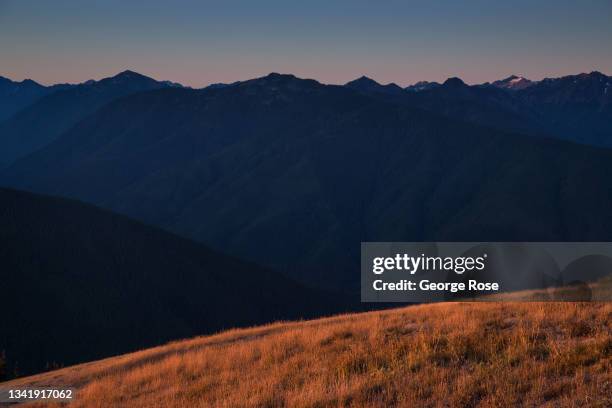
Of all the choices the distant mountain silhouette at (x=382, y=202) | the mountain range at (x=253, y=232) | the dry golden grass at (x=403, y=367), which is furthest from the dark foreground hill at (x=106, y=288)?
the distant mountain silhouette at (x=382, y=202)

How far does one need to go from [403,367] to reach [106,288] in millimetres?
52689

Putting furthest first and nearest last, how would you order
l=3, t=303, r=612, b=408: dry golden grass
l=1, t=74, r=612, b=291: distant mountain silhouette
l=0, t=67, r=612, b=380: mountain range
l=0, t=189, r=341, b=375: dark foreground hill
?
l=1, t=74, r=612, b=291: distant mountain silhouette → l=0, t=67, r=612, b=380: mountain range → l=0, t=189, r=341, b=375: dark foreground hill → l=3, t=303, r=612, b=408: dry golden grass

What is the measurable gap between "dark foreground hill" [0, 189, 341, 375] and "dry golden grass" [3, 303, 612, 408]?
3286cm

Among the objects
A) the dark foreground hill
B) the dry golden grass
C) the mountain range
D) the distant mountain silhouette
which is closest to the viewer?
the dry golden grass

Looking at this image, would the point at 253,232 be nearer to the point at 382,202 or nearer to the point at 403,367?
the point at 382,202

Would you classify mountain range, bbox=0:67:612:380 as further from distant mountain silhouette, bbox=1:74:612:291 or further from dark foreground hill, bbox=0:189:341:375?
distant mountain silhouette, bbox=1:74:612:291

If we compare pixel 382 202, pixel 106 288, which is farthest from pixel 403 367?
pixel 382 202

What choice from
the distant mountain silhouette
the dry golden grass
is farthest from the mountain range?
the dry golden grass

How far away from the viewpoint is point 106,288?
5753 cm

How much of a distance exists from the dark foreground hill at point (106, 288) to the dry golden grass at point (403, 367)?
32863 mm

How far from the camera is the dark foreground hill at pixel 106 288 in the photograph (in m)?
47.7

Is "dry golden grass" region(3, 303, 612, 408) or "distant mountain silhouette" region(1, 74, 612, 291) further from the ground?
"distant mountain silhouette" region(1, 74, 612, 291)

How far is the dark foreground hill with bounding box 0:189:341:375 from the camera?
47.7 m

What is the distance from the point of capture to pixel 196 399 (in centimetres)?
1012
